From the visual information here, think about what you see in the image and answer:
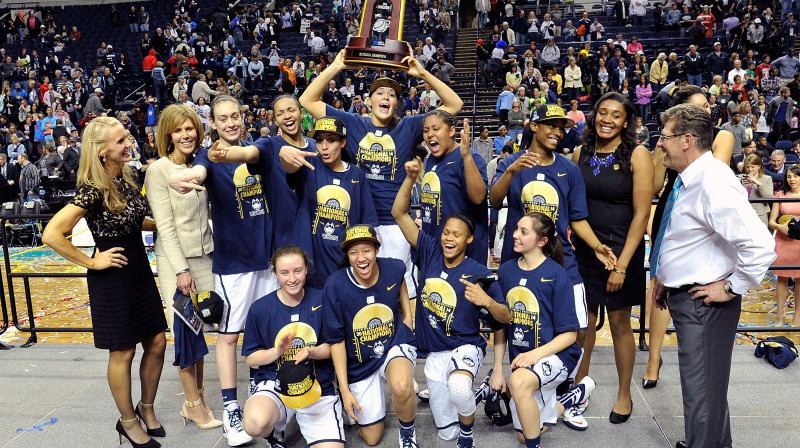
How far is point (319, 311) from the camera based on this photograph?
3.66 m

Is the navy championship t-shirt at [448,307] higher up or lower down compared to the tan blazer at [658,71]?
lower down

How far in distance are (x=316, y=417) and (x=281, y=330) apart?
478 mm

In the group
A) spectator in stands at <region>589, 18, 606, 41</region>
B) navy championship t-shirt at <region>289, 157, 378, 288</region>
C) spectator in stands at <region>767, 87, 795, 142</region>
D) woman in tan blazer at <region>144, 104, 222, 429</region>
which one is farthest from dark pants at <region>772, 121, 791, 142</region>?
woman in tan blazer at <region>144, 104, 222, 429</region>

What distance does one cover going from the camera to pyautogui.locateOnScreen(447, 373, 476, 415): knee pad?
342cm

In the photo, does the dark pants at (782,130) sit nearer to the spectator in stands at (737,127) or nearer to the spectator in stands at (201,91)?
the spectator in stands at (737,127)

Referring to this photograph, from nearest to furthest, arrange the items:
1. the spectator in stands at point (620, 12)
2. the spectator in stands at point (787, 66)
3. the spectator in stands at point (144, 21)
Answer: the spectator in stands at point (787, 66)
the spectator in stands at point (620, 12)
the spectator in stands at point (144, 21)

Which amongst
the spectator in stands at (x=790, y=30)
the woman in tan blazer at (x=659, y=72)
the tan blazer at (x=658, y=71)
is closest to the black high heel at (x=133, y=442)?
the woman in tan blazer at (x=659, y=72)

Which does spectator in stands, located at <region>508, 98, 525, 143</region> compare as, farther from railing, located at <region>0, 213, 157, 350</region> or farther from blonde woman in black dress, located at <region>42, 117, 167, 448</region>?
blonde woman in black dress, located at <region>42, 117, 167, 448</region>

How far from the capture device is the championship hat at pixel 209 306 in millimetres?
3639

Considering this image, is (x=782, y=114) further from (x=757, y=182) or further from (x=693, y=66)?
(x=757, y=182)

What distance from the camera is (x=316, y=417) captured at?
3.56 m

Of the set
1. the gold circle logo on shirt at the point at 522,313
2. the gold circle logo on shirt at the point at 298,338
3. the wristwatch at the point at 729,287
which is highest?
the wristwatch at the point at 729,287

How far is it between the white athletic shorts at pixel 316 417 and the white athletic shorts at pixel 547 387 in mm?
905

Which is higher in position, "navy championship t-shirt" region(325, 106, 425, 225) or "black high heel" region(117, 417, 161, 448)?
"navy championship t-shirt" region(325, 106, 425, 225)
